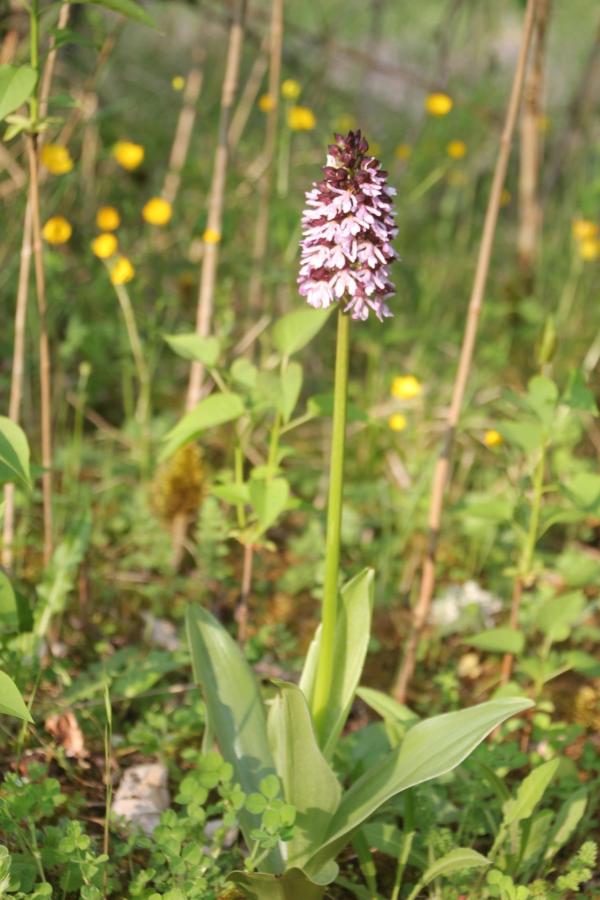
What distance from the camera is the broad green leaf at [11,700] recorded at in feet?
3.57

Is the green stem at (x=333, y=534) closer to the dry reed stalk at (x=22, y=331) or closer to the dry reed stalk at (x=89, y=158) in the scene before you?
the dry reed stalk at (x=22, y=331)

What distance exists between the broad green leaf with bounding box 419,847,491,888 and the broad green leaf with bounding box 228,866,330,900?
0.43 ft

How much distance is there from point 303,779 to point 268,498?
46cm

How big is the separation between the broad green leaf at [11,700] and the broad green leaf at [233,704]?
32cm

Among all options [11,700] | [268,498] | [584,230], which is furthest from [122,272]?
[584,230]

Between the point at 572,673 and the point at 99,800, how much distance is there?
1.03 m

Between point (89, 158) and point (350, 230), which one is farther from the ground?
point (89, 158)

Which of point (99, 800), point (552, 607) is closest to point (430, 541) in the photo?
point (552, 607)

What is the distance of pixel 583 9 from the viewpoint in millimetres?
6305

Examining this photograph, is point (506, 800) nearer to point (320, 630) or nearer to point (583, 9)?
point (320, 630)

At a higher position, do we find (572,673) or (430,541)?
(430,541)

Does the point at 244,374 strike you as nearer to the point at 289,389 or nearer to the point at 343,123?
the point at 289,389

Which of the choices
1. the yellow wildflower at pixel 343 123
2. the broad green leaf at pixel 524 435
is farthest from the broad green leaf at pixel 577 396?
the yellow wildflower at pixel 343 123

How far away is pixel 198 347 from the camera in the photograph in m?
1.62
